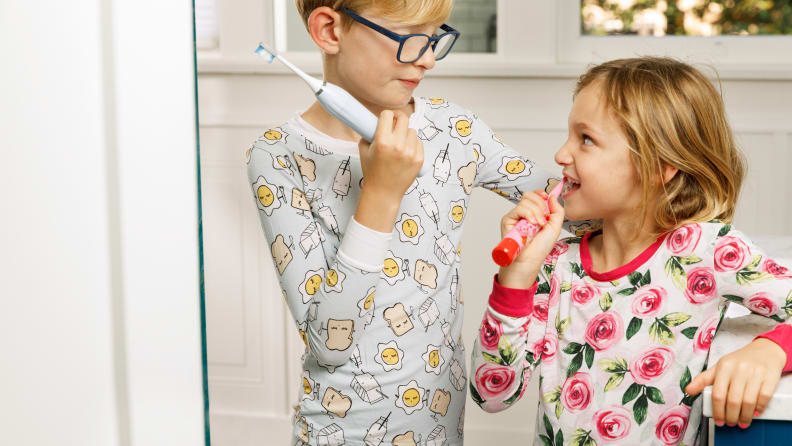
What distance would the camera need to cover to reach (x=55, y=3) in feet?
0.52

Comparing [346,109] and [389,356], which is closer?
[346,109]

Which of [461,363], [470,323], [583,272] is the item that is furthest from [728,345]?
[470,323]

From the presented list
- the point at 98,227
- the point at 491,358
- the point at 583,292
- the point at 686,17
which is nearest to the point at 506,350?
the point at 491,358

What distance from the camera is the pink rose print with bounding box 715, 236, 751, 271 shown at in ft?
2.57

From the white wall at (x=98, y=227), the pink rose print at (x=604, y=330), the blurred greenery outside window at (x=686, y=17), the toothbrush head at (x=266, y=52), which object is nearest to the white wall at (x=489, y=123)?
the blurred greenery outside window at (x=686, y=17)

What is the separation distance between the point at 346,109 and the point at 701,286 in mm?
470

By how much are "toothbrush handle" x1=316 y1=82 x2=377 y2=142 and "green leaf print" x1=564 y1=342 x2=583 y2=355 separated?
36 centimetres

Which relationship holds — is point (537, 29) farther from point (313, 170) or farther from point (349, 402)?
point (349, 402)

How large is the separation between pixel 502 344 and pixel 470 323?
103cm

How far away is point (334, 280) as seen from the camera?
0.75 m

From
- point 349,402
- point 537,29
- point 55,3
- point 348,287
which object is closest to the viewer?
point 55,3

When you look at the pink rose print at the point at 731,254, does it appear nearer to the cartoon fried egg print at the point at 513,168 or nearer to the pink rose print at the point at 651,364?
the pink rose print at the point at 651,364

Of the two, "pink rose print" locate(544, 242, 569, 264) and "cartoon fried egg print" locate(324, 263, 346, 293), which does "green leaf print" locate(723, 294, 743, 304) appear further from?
"cartoon fried egg print" locate(324, 263, 346, 293)

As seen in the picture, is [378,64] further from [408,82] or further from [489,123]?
[489,123]
